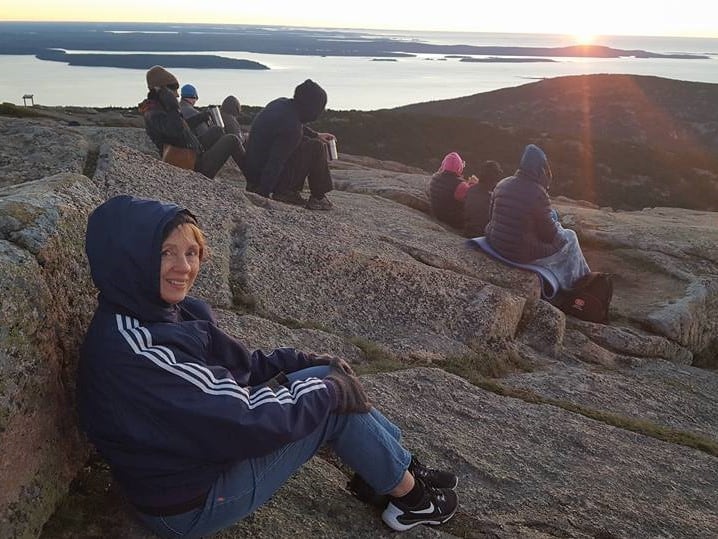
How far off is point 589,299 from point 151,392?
8.62m

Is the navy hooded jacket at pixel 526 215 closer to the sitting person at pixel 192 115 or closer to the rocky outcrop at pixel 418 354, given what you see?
the rocky outcrop at pixel 418 354

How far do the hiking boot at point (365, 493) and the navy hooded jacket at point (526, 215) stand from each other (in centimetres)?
655

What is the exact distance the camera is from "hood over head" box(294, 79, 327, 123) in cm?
1141

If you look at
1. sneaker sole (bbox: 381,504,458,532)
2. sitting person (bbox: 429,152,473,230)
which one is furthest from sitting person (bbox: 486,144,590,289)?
sneaker sole (bbox: 381,504,458,532)

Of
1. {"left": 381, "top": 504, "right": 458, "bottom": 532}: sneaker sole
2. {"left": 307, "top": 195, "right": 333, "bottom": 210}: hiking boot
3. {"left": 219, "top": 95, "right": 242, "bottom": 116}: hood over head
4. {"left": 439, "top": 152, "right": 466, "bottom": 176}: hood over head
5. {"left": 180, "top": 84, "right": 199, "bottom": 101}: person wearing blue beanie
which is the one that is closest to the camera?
{"left": 381, "top": 504, "right": 458, "bottom": 532}: sneaker sole

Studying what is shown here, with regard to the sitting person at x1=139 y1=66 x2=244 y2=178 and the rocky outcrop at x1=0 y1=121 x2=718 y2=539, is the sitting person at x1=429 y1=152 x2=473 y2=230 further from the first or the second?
the sitting person at x1=139 y1=66 x2=244 y2=178

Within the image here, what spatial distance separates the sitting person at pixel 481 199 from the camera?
41.0 feet

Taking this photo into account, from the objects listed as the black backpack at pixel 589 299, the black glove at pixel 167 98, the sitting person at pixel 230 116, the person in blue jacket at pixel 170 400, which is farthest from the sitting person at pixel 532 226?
the sitting person at pixel 230 116

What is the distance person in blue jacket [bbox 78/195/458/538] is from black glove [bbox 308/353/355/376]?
0.35 meters

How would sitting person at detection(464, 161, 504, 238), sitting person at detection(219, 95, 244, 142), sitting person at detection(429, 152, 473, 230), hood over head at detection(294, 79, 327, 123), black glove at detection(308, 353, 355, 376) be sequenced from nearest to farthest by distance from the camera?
black glove at detection(308, 353, 355, 376) < hood over head at detection(294, 79, 327, 123) < sitting person at detection(464, 161, 504, 238) < sitting person at detection(429, 152, 473, 230) < sitting person at detection(219, 95, 244, 142)

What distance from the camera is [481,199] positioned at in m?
12.7

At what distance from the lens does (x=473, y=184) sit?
44.1ft

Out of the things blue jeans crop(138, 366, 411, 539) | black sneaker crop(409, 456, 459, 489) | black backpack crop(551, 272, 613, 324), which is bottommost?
black backpack crop(551, 272, 613, 324)

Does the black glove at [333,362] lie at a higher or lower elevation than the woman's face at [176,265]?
lower
